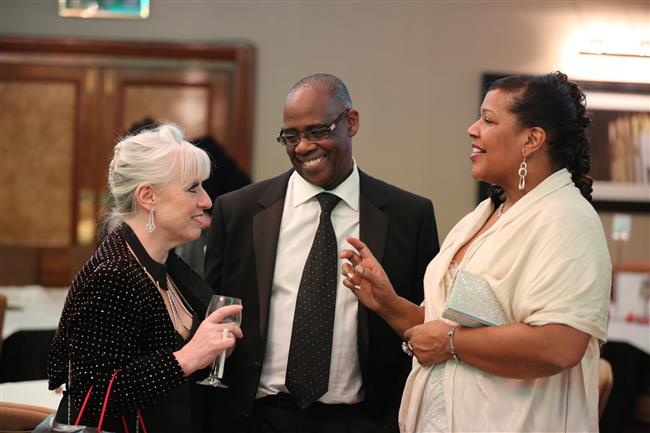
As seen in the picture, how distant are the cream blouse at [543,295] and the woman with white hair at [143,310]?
59cm

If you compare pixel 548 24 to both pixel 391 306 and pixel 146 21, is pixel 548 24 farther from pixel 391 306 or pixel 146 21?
pixel 391 306

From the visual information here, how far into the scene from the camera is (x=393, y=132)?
6.78 metres

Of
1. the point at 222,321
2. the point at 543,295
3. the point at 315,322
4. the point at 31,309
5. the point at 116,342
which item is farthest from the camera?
the point at 31,309

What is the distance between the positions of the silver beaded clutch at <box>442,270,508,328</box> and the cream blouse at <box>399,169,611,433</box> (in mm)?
26

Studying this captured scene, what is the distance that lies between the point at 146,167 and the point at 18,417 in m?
0.98

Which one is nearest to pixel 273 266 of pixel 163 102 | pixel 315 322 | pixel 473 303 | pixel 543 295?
pixel 315 322

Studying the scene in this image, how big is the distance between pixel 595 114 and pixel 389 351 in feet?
15.6

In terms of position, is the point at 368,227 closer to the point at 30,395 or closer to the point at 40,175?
the point at 30,395

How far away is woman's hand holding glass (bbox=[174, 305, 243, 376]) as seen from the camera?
7.24 feet

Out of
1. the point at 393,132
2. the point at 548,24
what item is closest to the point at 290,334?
the point at 393,132

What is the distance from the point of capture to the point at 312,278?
2615 millimetres

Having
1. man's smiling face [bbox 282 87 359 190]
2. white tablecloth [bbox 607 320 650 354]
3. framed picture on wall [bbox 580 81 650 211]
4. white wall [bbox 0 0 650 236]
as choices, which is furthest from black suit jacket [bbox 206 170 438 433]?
framed picture on wall [bbox 580 81 650 211]

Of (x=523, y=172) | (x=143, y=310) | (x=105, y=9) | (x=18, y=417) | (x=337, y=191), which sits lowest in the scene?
(x=18, y=417)

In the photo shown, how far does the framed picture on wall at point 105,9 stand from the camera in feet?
22.0
